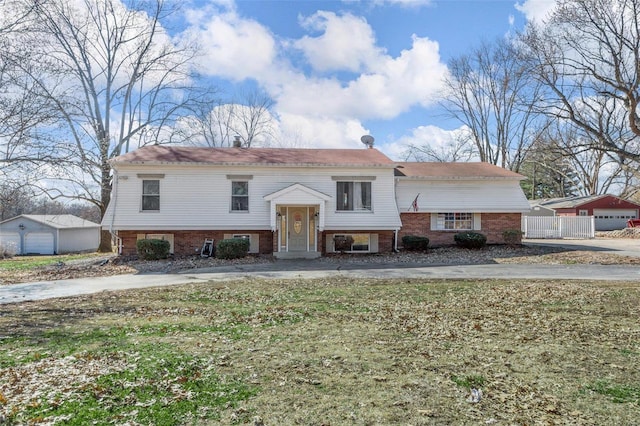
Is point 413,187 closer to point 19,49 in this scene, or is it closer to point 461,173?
point 461,173

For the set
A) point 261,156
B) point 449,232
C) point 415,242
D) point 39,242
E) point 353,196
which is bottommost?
point 39,242

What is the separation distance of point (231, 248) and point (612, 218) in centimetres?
3837

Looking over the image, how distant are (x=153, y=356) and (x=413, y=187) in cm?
1834

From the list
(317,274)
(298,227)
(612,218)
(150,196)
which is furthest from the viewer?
(612,218)

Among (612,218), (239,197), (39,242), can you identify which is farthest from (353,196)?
(612,218)

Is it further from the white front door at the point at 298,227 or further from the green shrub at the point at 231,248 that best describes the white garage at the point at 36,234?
the white front door at the point at 298,227

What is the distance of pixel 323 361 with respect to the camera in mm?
5027

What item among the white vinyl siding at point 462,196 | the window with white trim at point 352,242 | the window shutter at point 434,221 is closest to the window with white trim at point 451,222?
the window shutter at point 434,221

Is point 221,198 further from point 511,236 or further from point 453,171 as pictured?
point 511,236

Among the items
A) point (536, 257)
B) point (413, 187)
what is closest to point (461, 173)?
point (413, 187)

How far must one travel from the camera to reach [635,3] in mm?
15273

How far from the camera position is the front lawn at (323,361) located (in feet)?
12.3

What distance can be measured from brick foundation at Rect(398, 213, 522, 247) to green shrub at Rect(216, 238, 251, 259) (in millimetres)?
8087

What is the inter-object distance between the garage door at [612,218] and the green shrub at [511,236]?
23858 millimetres
